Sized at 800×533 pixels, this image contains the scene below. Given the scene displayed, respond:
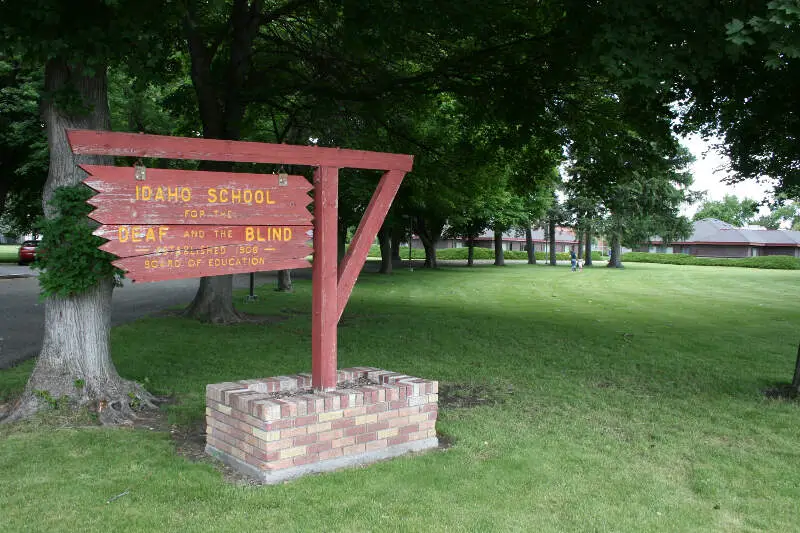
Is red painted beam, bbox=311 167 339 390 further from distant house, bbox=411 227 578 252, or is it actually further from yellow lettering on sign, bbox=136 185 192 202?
distant house, bbox=411 227 578 252

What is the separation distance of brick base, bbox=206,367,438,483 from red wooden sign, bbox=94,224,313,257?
120 centimetres

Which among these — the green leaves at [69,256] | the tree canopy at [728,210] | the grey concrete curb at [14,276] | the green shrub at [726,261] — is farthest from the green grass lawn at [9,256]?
the tree canopy at [728,210]

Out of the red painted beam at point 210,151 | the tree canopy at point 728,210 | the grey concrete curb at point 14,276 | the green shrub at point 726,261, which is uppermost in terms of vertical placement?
the tree canopy at point 728,210

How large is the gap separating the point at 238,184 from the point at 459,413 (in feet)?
11.1

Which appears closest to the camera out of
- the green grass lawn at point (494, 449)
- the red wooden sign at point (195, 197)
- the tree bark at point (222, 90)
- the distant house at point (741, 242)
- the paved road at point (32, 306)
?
the green grass lawn at point (494, 449)

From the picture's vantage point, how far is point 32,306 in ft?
52.1

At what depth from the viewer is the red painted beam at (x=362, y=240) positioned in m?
5.79

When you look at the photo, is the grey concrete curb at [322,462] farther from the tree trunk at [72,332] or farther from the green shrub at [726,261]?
the green shrub at [726,261]

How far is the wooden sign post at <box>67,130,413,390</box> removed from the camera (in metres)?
4.68

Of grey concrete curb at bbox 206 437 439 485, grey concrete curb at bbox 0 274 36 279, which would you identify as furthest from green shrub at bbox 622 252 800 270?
grey concrete curb at bbox 206 437 439 485

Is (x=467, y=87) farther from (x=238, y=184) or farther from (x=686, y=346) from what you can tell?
(x=238, y=184)

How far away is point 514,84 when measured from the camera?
11.2m

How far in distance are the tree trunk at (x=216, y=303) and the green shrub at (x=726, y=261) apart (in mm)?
52182

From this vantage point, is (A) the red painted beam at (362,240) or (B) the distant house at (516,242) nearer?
(A) the red painted beam at (362,240)
